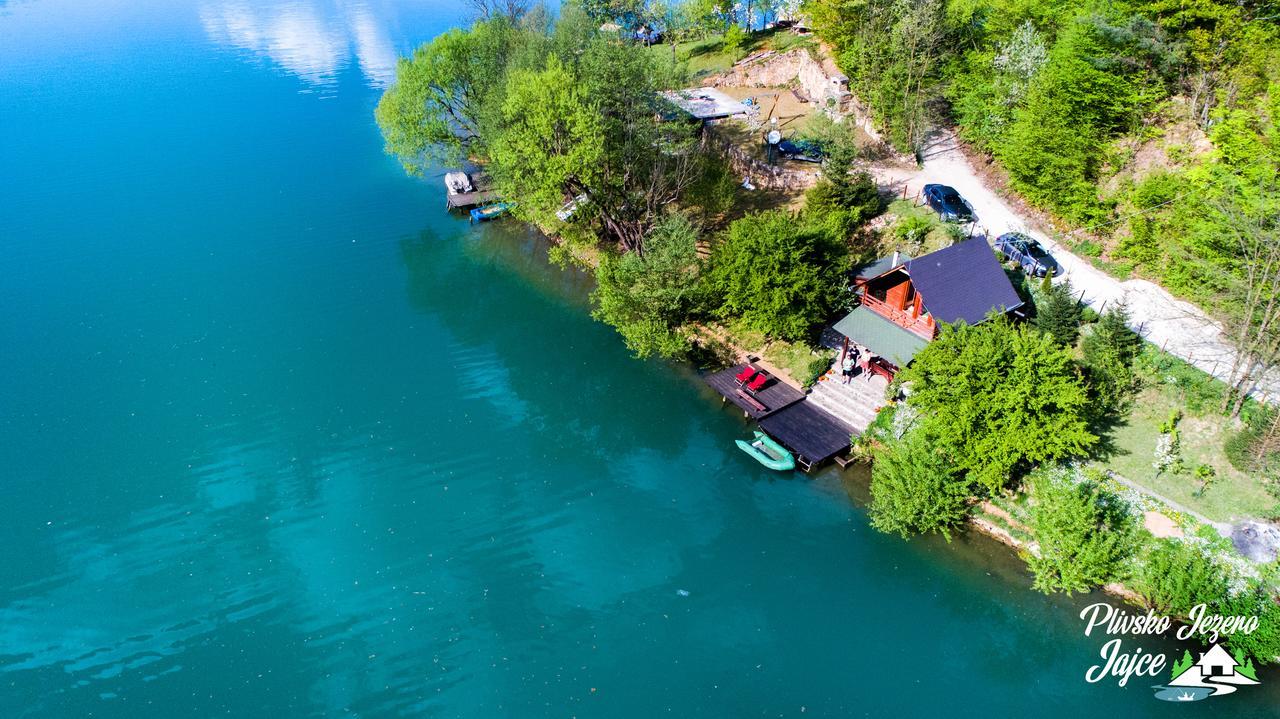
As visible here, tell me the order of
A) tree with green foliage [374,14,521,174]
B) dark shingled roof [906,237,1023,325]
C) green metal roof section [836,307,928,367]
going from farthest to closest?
1. tree with green foliage [374,14,521,174]
2. green metal roof section [836,307,928,367]
3. dark shingled roof [906,237,1023,325]

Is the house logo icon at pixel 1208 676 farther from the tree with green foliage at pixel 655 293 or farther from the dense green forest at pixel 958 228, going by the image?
the tree with green foliage at pixel 655 293

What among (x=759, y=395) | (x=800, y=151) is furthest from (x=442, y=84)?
(x=759, y=395)

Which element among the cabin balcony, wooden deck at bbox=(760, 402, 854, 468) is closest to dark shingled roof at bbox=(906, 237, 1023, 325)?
the cabin balcony

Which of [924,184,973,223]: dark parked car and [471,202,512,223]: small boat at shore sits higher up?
[924,184,973,223]: dark parked car

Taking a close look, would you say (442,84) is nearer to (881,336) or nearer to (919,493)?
(881,336)

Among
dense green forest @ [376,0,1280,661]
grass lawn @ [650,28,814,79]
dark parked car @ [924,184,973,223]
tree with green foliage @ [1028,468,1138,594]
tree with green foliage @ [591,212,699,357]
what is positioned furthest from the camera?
grass lawn @ [650,28,814,79]

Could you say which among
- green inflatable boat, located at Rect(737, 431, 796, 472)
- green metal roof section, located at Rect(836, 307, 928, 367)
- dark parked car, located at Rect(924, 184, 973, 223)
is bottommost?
green inflatable boat, located at Rect(737, 431, 796, 472)

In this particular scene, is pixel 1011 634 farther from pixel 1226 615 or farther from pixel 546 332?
pixel 546 332

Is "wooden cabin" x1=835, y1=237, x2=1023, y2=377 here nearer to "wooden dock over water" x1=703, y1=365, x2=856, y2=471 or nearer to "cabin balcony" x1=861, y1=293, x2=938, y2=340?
"cabin balcony" x1=861, y1=293, x2=938, y2=340
